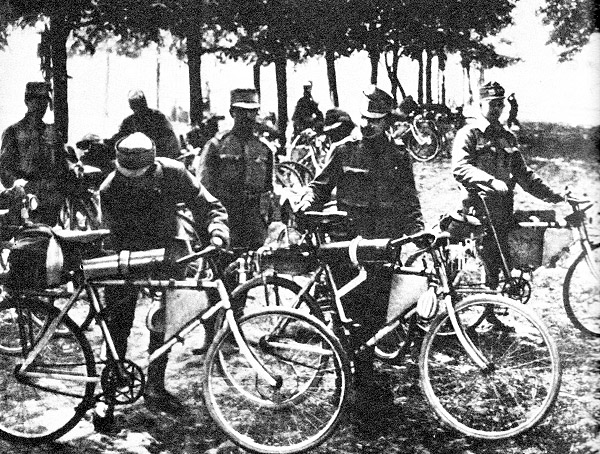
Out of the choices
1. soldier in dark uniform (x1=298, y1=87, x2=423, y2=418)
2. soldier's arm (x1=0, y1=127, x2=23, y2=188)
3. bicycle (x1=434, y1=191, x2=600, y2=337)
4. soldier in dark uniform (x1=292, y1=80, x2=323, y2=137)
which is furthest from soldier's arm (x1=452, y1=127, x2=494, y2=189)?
soldier in dark uniform (x1=292, y1=80, x2=323, y2=137)

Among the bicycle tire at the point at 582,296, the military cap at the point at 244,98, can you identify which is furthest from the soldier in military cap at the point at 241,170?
the bicycle tire at the point at 582,296

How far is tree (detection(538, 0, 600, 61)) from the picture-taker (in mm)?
3744

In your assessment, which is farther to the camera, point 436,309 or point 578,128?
point 578,128

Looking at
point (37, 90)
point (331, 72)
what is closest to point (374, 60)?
point (331, 72)

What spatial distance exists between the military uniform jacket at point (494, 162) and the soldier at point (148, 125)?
8.75 feet

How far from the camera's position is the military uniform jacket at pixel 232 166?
206 inches

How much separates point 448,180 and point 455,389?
323 cm

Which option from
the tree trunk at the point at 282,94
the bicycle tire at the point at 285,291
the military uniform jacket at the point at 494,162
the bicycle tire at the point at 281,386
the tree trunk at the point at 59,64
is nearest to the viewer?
the bicycle tire at the point at 281,386

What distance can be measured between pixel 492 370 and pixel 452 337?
0.31 m

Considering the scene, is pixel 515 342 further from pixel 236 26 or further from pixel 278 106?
pixel 278 106

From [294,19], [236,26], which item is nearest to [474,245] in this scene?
[294,19]

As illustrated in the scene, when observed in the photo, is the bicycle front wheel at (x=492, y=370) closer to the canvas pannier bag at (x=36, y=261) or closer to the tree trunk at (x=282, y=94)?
the canvas pannier bag at (x=36, y=261)

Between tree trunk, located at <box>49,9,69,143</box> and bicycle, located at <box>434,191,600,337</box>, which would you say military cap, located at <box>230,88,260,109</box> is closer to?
tree trunk, located at <box>49,9,69,143</box>

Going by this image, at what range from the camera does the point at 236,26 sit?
6.09 metres
